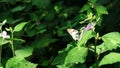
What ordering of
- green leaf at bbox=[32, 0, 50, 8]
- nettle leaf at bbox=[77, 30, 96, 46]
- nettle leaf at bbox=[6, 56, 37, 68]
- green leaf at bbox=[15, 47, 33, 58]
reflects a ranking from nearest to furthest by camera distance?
nettle leaf at bbox=[77, 30, 96, 46] < nettle leaf at bbox=[6, 56, 37, 68] < green leaf at bbox=[15, 47, 33, 58] < green leaf at bbox=[32, 0, 50, 8]

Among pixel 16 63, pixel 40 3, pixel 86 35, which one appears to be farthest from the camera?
pixel 40 3

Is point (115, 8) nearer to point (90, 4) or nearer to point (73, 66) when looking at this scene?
point (90, 4)

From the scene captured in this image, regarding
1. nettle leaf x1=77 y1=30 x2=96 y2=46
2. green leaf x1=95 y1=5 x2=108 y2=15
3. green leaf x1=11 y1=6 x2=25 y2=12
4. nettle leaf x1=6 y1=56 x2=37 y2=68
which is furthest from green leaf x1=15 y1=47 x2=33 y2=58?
nettle leaf x1=77 y1=30 x2=96 y2=46

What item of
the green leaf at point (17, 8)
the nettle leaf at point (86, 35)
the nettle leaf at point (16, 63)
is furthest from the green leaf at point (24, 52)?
the nettle leaf at point (86, 35)

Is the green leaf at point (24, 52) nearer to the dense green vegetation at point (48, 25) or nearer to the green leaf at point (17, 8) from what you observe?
the dense green vegetation at point (48, 25)

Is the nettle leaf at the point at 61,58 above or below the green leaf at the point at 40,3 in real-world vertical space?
below

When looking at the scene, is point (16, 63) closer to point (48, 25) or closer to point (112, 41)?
point (112, 41)

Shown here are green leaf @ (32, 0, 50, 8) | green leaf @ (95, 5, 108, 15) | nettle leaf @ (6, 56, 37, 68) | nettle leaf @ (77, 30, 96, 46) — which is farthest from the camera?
green leaf @ (32, 0, 50, 8)

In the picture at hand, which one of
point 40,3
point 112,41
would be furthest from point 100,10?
point 112,41

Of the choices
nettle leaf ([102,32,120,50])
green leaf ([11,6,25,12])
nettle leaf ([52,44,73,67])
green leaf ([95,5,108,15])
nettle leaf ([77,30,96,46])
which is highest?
nettle leaf ([77,30,96,46])

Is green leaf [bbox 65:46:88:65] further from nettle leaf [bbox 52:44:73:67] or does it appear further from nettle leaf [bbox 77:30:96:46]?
nettle leaf [bbox 52:44:73:67]

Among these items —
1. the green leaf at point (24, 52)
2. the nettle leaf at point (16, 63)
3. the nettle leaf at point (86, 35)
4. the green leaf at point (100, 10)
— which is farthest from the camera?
the green leaf at point (100, 10)
